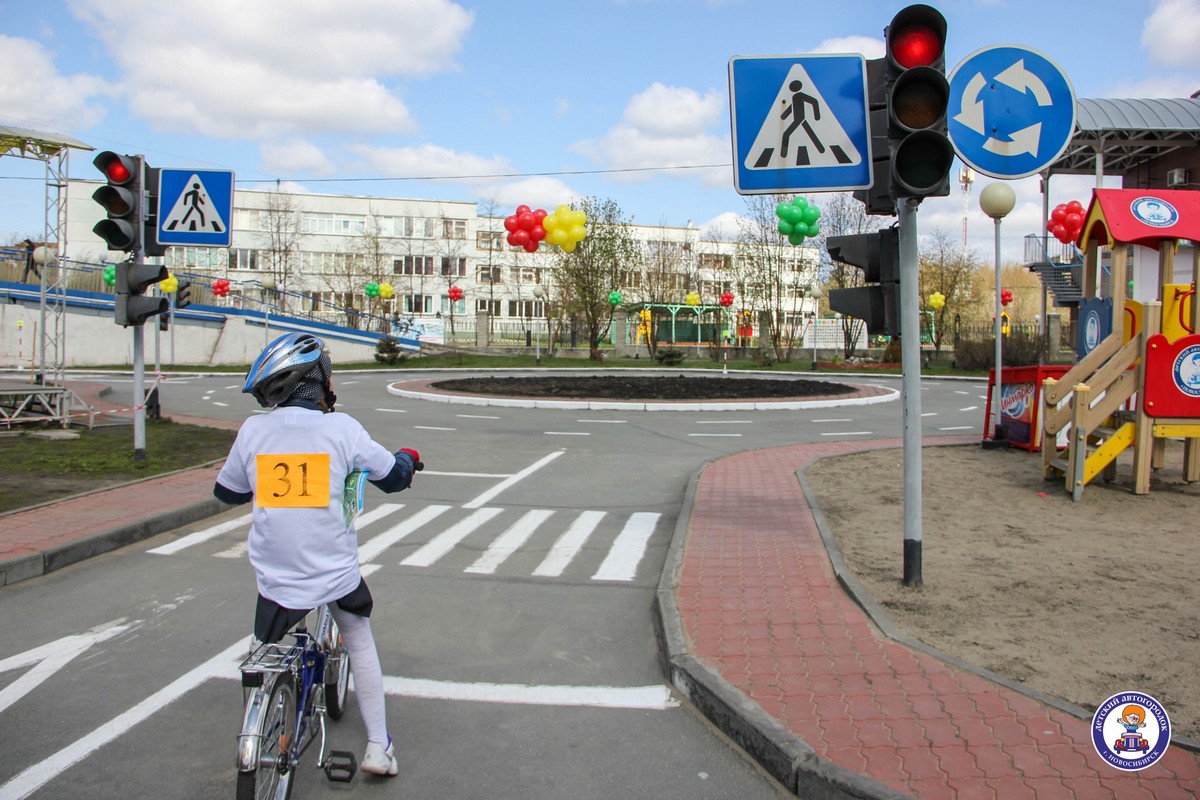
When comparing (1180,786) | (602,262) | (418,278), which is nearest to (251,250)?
(418,278)

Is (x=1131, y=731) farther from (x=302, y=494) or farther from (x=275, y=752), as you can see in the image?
(x=302, y=494)

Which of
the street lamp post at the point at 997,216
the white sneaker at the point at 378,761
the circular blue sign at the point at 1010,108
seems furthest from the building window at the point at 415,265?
the white sneaker at the point at 378,761

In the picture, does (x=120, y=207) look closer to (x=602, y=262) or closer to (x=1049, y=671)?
(x=1049, y=671)

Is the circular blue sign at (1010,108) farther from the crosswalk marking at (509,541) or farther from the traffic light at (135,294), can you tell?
the traffic light at (135,294)

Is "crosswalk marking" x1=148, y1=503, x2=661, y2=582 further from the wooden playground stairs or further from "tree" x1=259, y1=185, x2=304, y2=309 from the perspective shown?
"tree" x1=259, y1=185, x2=304, y2=309

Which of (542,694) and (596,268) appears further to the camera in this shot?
Answer: (596,268)

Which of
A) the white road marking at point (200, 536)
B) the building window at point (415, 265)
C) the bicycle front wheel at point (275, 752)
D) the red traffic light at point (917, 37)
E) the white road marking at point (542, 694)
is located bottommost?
the white road marking at point (542, 694)

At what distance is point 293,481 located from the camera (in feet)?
10.7

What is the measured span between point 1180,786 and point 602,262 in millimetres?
41399

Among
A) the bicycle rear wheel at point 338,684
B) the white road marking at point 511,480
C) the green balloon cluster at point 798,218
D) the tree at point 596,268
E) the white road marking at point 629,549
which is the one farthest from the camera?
the tree at point 596,268

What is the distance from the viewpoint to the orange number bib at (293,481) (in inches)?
128

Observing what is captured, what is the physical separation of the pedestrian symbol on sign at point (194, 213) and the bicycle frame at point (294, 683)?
800cm

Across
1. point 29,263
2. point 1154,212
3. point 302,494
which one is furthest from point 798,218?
point 29,263

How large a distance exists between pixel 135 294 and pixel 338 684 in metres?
7.70
